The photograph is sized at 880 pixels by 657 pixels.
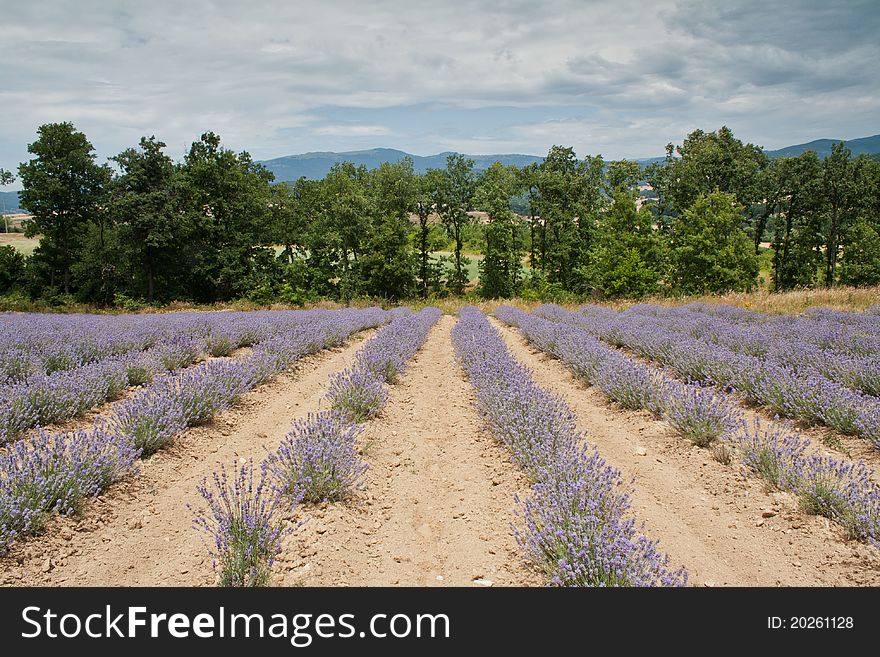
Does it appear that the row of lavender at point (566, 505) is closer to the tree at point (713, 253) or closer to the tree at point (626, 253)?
the tree at point (626, 253)

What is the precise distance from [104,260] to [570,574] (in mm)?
34507

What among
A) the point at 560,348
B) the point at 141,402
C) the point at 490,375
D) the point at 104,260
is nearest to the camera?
the point at 141,402

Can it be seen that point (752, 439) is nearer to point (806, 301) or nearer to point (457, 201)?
point (806, 301)

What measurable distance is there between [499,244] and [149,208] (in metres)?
21.1

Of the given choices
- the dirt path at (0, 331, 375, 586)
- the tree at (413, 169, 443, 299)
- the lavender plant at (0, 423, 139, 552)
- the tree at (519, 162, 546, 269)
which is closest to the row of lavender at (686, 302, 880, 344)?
the dirt path at (0, 331, 375, 586)

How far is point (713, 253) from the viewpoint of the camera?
27.1 meters

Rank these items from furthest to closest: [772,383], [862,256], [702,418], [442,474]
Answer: [862,256], [772,383], [702,418], [442,474]

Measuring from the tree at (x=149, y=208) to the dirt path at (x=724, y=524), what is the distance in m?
29.7

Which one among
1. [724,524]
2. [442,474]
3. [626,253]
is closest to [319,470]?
[442,474]

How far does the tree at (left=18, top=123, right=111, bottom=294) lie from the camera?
88.6 ft

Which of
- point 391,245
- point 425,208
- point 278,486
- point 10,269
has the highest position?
point 425,208

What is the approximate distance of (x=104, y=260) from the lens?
2930 centimetres
